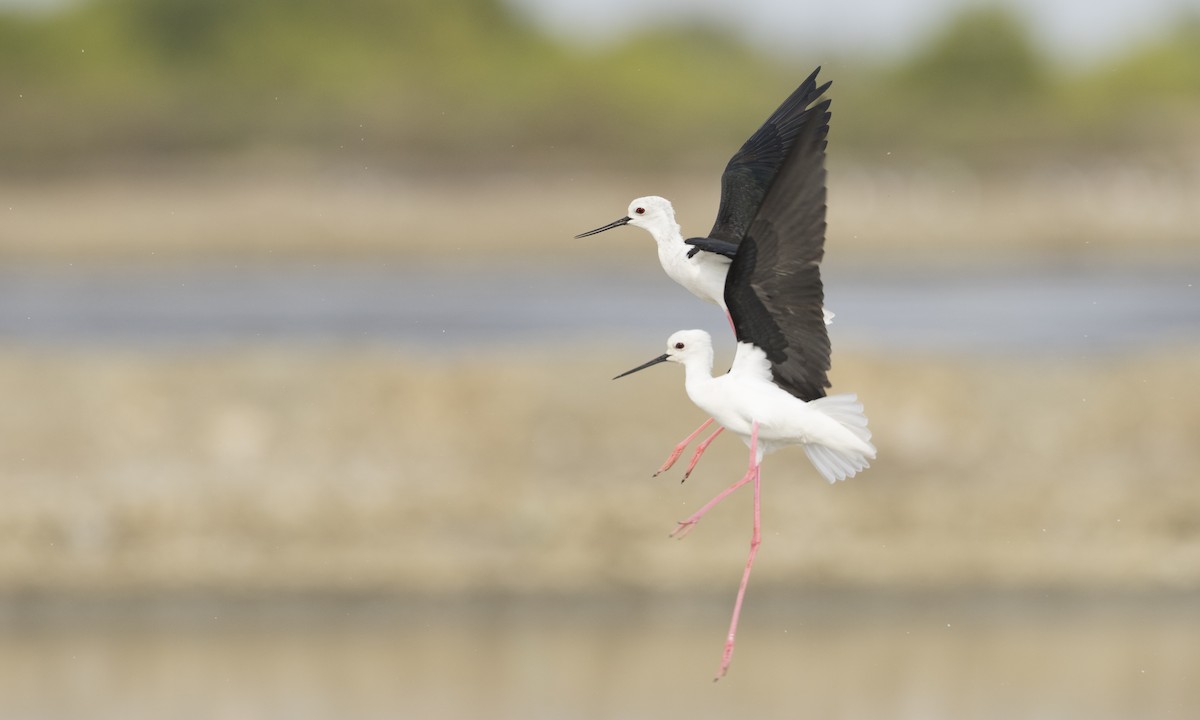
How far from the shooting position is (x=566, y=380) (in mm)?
25484

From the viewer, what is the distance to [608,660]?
23.9m

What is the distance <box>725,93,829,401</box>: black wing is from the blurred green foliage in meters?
65.6

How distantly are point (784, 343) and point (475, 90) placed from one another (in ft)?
251

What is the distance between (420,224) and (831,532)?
4280 centimetres

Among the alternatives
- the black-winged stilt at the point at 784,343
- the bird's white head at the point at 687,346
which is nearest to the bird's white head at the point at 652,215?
the black-winged stilt at the point at 784,343

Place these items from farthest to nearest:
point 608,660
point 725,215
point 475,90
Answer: point 475,90 → point 608,660 → point 725,215

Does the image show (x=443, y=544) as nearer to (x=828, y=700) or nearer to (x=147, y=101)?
(x=828, y=700)

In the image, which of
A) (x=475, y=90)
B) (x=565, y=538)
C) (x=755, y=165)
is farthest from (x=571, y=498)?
(x=475, y=90)

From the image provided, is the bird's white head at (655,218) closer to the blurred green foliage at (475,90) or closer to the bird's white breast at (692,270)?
the bird's white breast at (692,270)

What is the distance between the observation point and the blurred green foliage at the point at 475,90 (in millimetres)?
71562

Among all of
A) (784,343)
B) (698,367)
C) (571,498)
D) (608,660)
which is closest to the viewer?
(698,367)

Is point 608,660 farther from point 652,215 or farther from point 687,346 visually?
point 687,346

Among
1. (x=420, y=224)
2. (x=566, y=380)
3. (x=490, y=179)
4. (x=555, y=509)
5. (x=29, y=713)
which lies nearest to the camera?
(x=29, y=713)

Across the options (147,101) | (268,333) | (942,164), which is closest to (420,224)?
(147,101)
